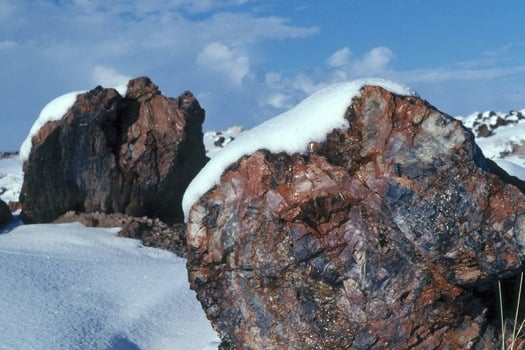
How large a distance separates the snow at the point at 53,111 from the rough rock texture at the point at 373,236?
4665 millimetres

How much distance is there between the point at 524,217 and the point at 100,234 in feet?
15.7

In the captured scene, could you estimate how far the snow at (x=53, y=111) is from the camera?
7926mm

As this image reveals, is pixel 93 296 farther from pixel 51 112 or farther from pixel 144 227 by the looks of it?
pixel 51 112

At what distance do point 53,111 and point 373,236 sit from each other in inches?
223

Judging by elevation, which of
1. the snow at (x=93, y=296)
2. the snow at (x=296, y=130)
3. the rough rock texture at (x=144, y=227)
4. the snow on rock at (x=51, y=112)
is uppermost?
the snow on rock at (x=51, y=112)

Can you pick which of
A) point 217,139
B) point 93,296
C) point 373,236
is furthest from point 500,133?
point 373,236

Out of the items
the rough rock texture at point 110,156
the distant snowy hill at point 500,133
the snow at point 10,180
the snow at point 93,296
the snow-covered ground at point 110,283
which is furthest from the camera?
the distant snowy hill at point 500,133

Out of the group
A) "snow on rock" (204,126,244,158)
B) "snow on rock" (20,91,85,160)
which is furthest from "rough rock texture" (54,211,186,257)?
"snow on rock" (204,126,244,158)

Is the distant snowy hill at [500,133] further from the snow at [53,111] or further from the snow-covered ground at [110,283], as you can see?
the snow-covered ground at [110,283]

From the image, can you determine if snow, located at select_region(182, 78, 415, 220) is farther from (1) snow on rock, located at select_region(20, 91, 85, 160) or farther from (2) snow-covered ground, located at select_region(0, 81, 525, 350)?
(1) snow on rock, located at select_region(20, 91, 85, 160)

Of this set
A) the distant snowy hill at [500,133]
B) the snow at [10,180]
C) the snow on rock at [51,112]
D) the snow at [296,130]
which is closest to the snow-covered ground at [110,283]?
the snow at [296,130]

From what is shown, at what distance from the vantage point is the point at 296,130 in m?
3.87

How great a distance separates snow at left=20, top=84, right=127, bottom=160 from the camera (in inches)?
312

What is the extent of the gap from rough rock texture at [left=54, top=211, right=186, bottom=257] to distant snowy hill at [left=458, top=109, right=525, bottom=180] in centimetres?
806
